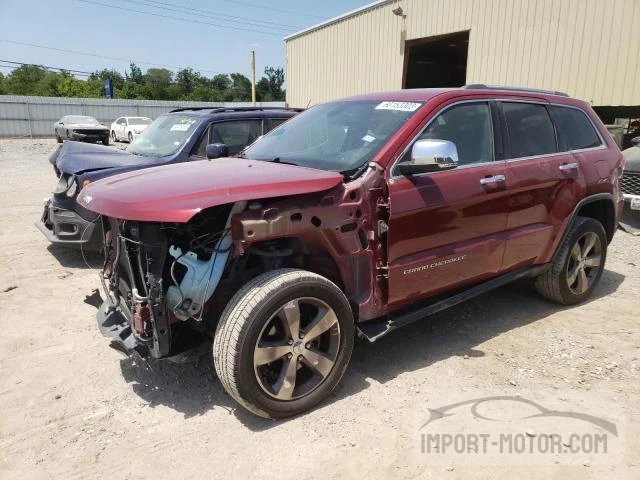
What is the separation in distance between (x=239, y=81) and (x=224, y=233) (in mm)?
100412

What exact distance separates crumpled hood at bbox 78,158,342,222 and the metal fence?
26.2 m

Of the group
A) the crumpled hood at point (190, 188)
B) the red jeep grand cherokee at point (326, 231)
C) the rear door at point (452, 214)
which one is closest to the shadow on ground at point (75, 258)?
the red jeep grand cherokee at point (326, 231)

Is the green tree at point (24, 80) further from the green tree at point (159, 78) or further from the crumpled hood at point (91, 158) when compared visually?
the crumpled hood at point (91, 158)

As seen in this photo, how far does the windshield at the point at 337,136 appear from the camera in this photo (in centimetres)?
327

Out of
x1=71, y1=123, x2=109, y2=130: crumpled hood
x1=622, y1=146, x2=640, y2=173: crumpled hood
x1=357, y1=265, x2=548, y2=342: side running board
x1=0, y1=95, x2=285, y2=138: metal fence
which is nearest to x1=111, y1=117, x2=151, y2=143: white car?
x1=71, y1=123, x2=109, y2=130: crumpled hood

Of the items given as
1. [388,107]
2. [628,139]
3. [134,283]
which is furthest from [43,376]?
[628,139]

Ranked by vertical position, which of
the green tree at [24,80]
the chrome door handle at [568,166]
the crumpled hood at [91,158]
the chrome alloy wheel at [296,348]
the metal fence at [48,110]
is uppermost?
the green tree at [24,80]

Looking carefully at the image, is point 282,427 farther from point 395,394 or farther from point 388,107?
point 388,107

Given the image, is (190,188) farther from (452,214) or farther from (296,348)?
(452,214)

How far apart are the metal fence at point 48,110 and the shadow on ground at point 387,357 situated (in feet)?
84.5

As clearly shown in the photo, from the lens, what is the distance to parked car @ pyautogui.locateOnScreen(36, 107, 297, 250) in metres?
5.47

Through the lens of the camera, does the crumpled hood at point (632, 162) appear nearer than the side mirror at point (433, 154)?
No

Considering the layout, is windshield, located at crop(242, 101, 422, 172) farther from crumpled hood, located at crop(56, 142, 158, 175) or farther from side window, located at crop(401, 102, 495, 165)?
crumpled hood, located at crop(56, 142, 158, 175)

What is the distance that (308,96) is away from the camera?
21172 millimetres
